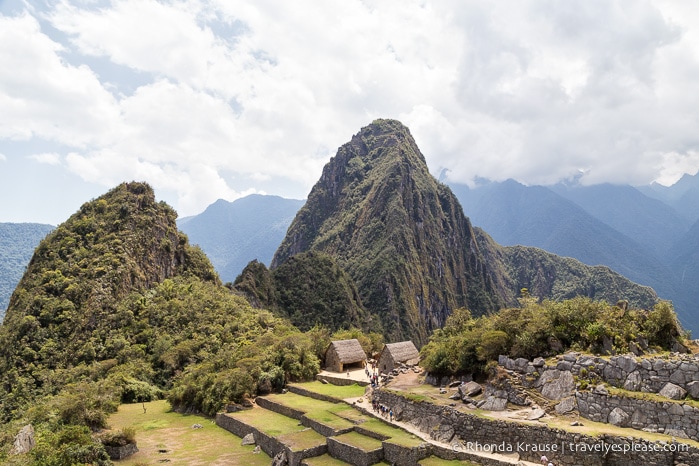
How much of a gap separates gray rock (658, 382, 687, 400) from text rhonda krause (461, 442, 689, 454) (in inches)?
76.1

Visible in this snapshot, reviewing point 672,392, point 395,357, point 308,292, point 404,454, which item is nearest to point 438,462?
point 404,454

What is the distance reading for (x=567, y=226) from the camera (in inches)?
7844

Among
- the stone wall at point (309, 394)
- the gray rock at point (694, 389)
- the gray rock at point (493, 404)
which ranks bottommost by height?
the stone wall at point (309, 394)

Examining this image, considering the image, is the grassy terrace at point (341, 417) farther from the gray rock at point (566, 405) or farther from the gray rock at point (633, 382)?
the gray rock at point (633, 382)

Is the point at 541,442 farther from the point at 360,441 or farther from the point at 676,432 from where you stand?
the point at 360,441

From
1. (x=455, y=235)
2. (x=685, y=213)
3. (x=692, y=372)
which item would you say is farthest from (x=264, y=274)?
(x=685, y=213)

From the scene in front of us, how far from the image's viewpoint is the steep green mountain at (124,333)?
27875mm

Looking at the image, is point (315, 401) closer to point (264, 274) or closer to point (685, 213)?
point (264, 274)

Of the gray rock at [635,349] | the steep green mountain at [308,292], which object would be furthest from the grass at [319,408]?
the steep green mountain at [308,292]

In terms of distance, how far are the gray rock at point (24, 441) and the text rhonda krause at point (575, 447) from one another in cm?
1853

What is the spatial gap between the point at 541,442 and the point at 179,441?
1717cm

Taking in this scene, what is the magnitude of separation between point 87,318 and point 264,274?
38.6 m

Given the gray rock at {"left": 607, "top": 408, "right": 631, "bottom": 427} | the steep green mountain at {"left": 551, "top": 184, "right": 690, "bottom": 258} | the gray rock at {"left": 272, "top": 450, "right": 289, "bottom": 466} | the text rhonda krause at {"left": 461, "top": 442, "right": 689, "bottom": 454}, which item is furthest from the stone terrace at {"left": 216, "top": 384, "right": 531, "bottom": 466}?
the steep green mountain at {"left": 551, "top": 184, "right": 690, "bottom": 258}

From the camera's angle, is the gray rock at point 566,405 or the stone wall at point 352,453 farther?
the stone wall at point 352,453
